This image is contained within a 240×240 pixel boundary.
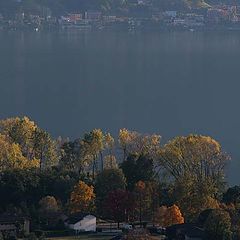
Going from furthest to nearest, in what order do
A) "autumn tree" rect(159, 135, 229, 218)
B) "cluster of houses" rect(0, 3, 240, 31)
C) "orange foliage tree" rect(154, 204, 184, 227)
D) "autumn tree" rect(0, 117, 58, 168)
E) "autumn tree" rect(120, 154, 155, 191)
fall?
"cluster of houses" rect(0, 3, 240, 31) < "autumn tree" rect(0, 117, 58, 168) < "autumn tree" rect(159, 135, 229, 218) < "autumn tree" rect(120, 154, 155, 191) < "orange foliage tree" rect(154, 204, 184, 227)

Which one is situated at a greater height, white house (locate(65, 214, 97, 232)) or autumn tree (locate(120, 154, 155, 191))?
autumn tree (locate(120, 154, 155, 191))

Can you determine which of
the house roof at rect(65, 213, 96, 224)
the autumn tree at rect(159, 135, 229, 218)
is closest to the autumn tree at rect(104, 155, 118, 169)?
the autumn tree at rect(159, 135, 229, 218)

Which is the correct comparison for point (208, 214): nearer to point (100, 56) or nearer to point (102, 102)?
point (102, 102)

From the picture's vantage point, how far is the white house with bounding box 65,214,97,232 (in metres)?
6.15

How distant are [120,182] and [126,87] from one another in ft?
34.8

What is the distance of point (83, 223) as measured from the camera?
616 cm

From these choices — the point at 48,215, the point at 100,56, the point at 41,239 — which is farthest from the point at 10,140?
the point at 100,56

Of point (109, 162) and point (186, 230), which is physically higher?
point (186, 230)

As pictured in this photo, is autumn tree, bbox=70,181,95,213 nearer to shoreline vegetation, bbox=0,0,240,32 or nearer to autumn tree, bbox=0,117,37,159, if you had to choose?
autumn tree, bbox=0,117,37,159

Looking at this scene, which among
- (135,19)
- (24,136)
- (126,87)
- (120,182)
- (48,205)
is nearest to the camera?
(48,205)

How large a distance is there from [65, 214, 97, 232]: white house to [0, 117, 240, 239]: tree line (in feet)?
0.56

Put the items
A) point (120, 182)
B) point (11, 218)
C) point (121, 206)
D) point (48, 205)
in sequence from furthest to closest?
1. point (120, 182)
2. point (48, 205)
3. point (121, 206)
4. point (11, 218)

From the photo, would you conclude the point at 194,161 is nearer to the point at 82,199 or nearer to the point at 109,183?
the point at 109,183

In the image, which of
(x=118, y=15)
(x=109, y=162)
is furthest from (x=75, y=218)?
(x=118, y=15)
